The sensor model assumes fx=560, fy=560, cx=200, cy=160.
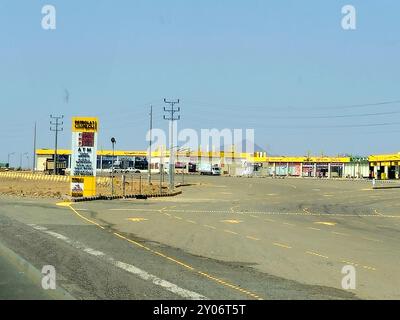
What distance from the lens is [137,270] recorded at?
11555 mm

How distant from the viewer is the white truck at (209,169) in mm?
141250

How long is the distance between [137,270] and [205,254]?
321cm

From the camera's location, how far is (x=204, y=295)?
9281 mm

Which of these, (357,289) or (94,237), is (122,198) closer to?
(94,237)

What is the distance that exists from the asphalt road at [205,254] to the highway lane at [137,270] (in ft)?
0.06

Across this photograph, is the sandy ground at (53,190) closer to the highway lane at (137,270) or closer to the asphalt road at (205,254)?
the asphalt road at (205,254)

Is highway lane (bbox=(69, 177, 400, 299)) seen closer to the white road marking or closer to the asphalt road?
the asphalt road

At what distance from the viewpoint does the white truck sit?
463 feet

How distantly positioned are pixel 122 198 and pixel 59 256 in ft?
96.2
